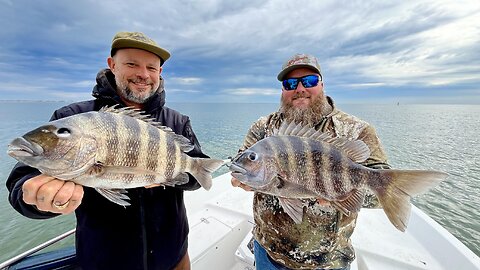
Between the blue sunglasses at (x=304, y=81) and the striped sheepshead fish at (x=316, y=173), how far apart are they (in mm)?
786

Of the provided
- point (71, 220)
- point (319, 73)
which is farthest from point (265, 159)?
point (71, 220)

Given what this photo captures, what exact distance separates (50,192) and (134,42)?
3.81 feet

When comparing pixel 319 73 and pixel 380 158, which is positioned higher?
pixel 319 73

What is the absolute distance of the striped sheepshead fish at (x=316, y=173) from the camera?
1.56 meters

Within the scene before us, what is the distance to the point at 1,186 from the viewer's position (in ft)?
31.2

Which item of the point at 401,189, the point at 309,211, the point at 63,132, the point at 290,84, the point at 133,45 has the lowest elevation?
the point at 309,211

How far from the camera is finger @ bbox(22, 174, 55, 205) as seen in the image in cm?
117

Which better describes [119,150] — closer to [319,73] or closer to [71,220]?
[319,73]

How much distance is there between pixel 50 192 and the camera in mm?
1179

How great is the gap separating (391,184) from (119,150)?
175 cm

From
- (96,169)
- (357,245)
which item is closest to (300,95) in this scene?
(96,169)

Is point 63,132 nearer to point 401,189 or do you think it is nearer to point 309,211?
point 309,211

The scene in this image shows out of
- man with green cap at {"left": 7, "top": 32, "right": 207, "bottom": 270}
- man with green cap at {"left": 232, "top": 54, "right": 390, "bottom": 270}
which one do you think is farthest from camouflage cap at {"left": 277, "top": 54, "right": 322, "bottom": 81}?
man with green cap at {"left": 7, "top": 32, "right": 207, "bottom": 270}

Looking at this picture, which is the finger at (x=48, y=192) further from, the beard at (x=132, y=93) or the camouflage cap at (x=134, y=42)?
the camouflage cap at (x=134, y=42)
